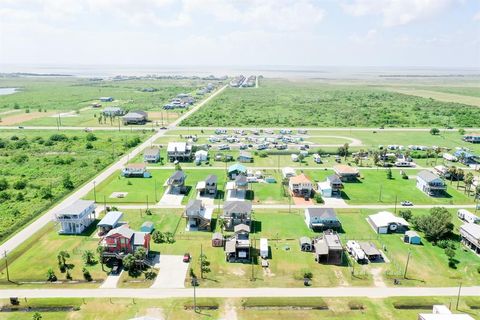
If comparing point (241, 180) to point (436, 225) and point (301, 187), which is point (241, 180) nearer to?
point (301, 187)

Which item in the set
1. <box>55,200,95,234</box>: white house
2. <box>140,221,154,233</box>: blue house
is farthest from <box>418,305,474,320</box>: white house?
<box>55,200,95,234</box>: white house

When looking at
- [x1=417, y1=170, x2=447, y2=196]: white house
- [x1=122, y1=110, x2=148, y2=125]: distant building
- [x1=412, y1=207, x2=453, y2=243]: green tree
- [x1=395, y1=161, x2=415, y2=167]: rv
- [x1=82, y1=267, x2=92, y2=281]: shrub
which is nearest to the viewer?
[x1=82, y1=267, x2=92, y2=281]: shrub

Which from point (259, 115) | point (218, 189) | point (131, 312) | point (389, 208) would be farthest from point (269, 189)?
point (259, 115)

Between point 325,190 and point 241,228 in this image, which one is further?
point 325,190

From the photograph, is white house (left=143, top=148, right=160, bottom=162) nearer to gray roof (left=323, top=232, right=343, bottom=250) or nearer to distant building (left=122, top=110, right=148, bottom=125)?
gray roof (left=323, top=232, right=343, bottom=250)

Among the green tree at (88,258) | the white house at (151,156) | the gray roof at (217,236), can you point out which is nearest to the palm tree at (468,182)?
the gray roof at (217,236)

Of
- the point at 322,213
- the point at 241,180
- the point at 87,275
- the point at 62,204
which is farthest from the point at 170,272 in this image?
the point at 62,204

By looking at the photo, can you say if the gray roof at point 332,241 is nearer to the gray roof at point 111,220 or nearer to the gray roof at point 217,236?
the gray roof at point 217,236
